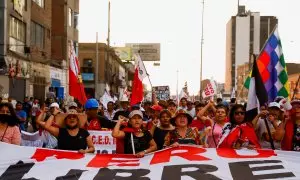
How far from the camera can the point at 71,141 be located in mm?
6941

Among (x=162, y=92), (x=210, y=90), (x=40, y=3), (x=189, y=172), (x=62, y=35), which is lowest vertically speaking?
(x=189, y=172)

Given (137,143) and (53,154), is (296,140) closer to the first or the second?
(137,143)

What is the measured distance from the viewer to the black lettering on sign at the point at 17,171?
6.03m

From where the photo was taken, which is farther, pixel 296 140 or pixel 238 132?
pixel 238 132

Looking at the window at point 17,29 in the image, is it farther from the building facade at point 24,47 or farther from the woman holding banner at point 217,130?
the woman holding banner at point 217,130

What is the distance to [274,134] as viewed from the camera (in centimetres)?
696

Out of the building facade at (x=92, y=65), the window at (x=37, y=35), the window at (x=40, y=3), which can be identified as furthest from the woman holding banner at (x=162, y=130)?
the building facade at (x=92, y=65)

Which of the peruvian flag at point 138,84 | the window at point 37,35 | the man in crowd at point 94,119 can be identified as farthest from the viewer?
the window at point 37,35

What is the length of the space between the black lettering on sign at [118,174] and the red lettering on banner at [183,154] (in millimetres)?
328

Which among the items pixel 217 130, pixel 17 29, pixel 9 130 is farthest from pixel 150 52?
pixel 9 130

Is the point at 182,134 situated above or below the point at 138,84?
below

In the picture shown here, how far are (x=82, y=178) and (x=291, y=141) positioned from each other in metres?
2.55

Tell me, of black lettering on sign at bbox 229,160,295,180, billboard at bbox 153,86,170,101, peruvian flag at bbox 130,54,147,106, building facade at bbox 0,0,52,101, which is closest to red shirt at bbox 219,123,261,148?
black lettering on sign at bbox 229,160,295,180

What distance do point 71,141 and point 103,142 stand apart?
9.94 ft
